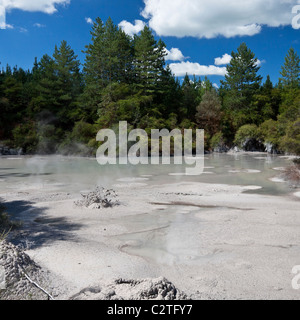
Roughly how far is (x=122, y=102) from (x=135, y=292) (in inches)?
1430

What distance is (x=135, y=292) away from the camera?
12.9ft

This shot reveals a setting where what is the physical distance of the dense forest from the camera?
3997 centimetres

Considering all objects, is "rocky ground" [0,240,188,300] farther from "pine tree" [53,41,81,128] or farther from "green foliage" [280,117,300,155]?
"pine tree" [53,41,81,128]

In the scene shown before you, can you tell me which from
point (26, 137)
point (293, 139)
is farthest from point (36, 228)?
point (26, 137)

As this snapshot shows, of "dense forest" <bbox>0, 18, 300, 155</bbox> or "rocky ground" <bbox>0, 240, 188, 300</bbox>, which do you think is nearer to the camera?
"rocky ground" <bbox>0, 240, 188, 300</bbox>

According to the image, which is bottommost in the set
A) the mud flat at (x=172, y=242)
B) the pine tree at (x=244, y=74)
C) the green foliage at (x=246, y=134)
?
the mud flat at (x=172, y=242)

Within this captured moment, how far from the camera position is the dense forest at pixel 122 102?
39969mm

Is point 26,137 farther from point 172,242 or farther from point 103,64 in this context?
point 172,242

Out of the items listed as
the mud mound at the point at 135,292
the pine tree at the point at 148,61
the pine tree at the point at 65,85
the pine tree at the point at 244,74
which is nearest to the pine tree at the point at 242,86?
the pine tree at the point at 244,74

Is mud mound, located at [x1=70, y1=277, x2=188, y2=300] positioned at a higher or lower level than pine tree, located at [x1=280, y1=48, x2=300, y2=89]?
lower

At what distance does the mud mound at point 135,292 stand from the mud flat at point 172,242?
0.22 feet

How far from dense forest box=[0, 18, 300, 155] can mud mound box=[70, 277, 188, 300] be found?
33.3 meters

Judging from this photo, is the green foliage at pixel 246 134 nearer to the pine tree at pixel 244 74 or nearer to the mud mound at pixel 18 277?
the pine tree at pixel 244 74

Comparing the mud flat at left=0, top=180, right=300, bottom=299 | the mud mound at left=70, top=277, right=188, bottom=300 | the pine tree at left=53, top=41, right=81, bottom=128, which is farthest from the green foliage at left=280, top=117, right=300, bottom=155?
the pine tree at left=53, top=41, right=81, bottom=128
